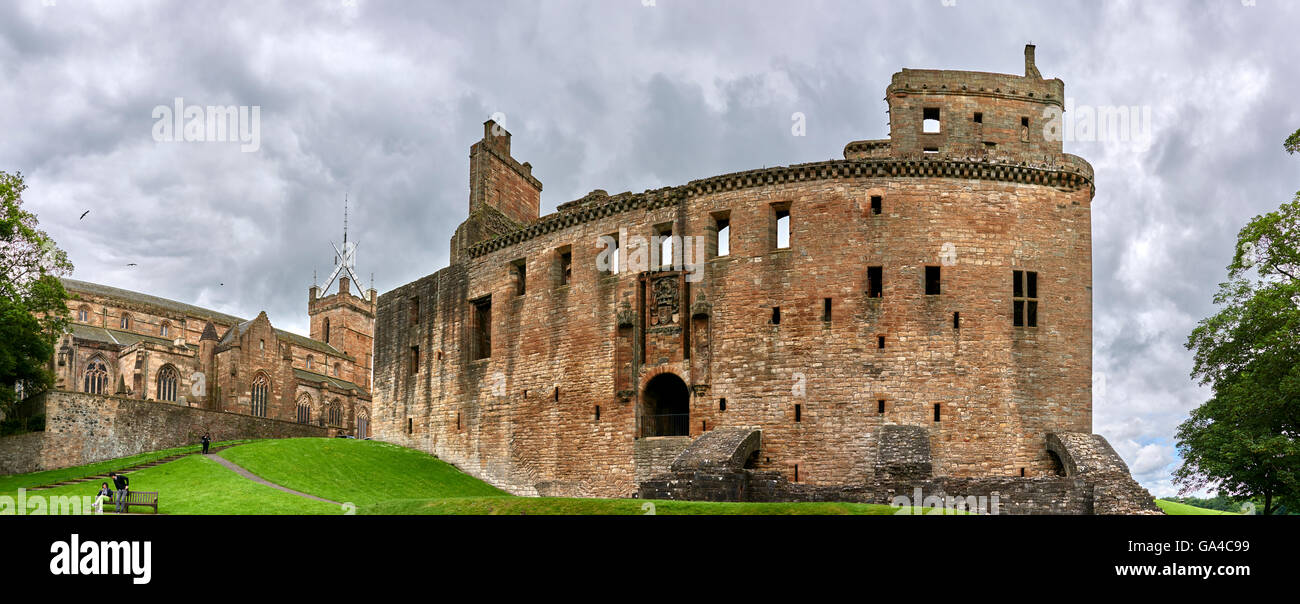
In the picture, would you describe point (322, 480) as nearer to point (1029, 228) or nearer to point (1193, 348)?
point (1029, 228)

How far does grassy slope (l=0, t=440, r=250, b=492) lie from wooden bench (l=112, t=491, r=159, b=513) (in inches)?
327

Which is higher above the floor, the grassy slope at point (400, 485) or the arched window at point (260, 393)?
the arched window at point (260, 393)

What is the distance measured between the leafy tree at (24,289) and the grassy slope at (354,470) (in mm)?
8317

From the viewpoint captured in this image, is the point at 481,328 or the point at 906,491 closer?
the point at 906,491

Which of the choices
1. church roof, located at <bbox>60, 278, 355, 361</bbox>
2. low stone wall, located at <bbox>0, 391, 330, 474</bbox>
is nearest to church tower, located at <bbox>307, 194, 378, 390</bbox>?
church roof, located at <bbox>60, 278, 355, 361</bbox>

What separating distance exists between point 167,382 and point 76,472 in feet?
86.9

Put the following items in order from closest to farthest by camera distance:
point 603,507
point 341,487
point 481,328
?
point 603,507, point 341,487, point 481,328

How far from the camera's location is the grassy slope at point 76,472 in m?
33.4

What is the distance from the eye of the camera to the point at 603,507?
25.2m

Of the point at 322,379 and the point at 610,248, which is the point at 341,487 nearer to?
the point at 610,248

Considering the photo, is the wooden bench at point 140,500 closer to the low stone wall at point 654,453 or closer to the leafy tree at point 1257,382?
the low stone wall at point 654,453

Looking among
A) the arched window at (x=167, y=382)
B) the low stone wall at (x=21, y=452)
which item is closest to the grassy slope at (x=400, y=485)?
the low stone wall at (x=21, y=452)

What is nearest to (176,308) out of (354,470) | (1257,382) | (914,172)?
(354,470)
